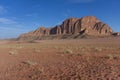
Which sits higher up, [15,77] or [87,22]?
[87,22]

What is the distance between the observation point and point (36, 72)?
10.4 m

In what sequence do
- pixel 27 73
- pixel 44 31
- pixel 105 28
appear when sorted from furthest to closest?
pixel 44 31 < pixel 105 28 < pixel 27 73

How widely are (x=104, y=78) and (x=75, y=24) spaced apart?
121 metres

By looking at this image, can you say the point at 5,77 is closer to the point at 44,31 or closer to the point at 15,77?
the point at 15,77

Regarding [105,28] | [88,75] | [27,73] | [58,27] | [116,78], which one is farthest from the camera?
[58,27]

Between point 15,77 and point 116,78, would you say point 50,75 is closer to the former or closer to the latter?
point 15,77

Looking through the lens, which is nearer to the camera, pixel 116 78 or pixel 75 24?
pixel 116 78

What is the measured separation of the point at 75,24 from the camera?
129m

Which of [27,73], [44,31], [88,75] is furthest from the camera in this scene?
[44,31]

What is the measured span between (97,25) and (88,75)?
4699 inches

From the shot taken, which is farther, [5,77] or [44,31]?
[44,31]

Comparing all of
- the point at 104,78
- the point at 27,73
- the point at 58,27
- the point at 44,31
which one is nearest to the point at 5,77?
the point at 27,73

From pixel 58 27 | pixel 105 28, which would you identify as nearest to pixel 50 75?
pixel 105 28

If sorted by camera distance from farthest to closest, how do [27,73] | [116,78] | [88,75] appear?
[27,73] < [88,75] < [116,78]
